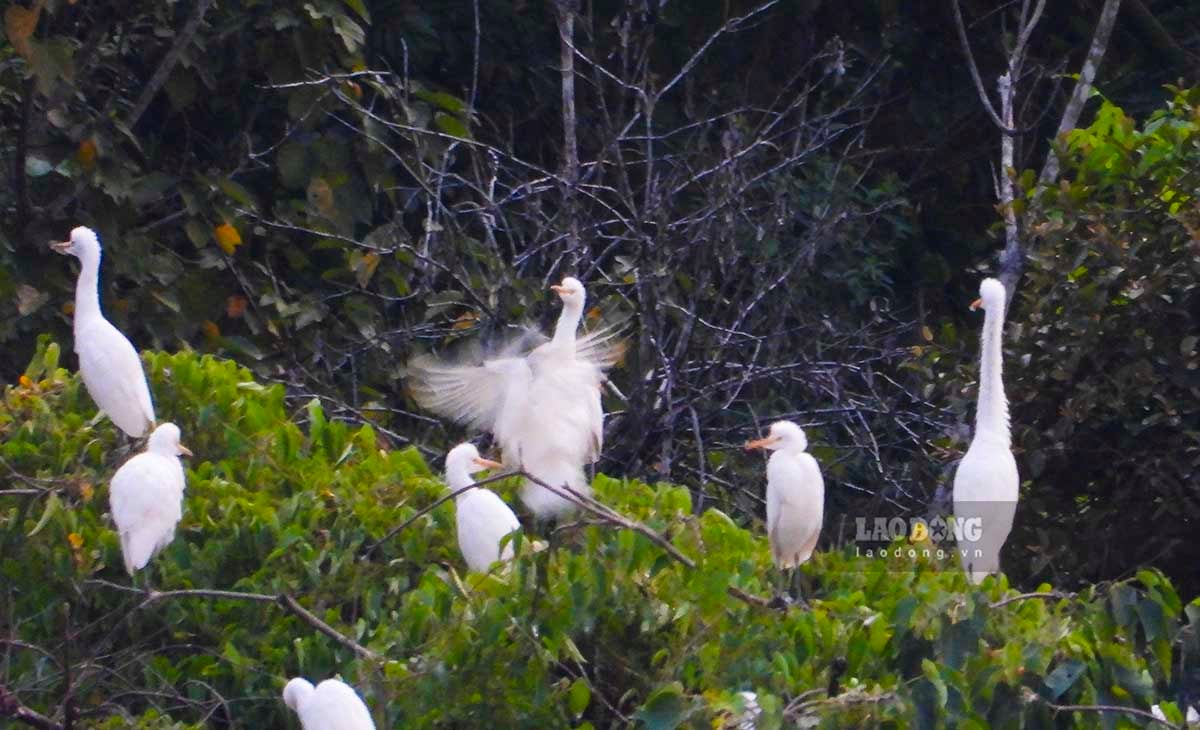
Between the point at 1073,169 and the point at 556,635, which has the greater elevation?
the point at 1073,169

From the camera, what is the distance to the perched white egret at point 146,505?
11.8 ft

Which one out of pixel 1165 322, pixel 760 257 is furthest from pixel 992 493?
pixel 760 257

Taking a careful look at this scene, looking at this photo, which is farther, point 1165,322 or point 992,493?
point 1165,322

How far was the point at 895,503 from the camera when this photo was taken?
5102 mm

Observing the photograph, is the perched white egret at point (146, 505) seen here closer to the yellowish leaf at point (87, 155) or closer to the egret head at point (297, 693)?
the egret head at point (297, 693)

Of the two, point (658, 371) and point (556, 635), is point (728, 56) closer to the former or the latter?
point (658, 371)

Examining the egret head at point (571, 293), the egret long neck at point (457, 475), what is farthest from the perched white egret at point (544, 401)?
the egret long neck at point (457, 475)

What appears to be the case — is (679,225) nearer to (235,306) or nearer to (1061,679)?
(235,306)

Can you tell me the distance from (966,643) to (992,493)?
127 centimetres

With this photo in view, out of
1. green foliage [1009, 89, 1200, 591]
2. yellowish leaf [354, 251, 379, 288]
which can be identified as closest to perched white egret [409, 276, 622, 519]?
yellowish leaf [354, 251, 379, 288]

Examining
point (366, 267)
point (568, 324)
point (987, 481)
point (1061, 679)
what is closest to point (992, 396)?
point (987, 481)

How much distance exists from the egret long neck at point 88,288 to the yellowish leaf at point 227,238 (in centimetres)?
79

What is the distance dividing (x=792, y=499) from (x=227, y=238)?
2408mm

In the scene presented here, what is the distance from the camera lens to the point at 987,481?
12.8 ft
